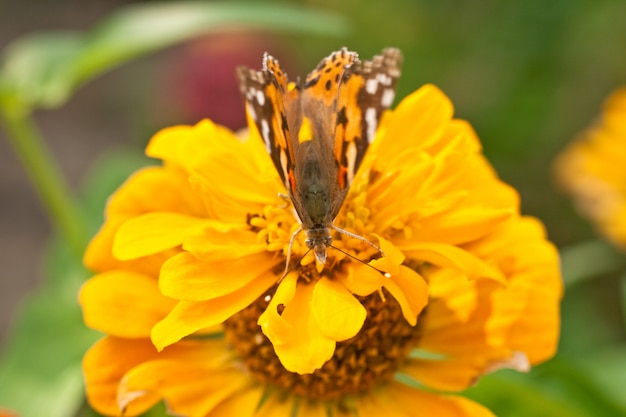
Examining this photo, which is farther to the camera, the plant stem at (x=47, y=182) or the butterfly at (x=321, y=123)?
the plant stem at (x=47, y=182)

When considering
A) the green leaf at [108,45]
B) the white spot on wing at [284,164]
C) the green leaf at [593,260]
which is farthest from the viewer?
the green leaf at [593,260]

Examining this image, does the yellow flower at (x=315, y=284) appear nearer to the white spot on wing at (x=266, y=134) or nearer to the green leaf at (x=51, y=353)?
the white spot on wing at (x=266, y=134)

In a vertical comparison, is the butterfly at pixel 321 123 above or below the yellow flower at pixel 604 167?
above

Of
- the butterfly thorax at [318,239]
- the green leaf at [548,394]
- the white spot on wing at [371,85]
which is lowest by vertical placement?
the green leaf at [548,394]

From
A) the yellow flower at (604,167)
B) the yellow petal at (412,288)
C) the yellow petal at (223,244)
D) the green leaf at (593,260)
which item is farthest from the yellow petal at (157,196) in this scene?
the yellow flower at (604,167)

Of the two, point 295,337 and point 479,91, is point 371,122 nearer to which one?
point 295,337

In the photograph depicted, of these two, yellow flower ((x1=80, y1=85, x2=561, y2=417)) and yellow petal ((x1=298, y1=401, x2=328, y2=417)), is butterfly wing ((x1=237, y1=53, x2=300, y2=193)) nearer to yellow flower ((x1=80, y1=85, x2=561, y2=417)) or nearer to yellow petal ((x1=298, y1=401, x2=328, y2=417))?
yellow flower ((x1=80, y1=85, x2=561, y2=417))
